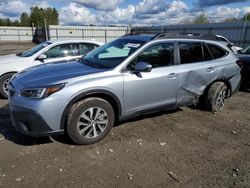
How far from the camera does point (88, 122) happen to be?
4082 mm

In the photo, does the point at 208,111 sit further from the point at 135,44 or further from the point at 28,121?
Result: the point at 28,121

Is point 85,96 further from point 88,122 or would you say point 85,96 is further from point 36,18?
point 36,18

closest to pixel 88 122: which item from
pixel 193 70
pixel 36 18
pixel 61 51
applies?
pixel 193 70

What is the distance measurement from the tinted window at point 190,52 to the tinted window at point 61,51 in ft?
12.0

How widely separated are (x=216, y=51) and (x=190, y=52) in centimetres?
84

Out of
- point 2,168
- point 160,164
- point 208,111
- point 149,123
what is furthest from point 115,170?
point 208,111

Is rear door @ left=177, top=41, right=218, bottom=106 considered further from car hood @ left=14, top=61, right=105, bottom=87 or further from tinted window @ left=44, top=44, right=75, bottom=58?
tinted window @ left=44, top=44, right=75, bottom=58

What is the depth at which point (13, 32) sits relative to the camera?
156 feet

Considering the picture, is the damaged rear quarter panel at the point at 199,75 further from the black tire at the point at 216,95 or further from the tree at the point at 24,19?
the tree at the point at 24,19

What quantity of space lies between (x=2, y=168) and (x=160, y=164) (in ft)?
6.93

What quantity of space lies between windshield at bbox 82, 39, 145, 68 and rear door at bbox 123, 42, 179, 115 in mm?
212

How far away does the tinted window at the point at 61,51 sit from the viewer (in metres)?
7.29

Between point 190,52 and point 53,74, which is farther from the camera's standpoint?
point 190,52

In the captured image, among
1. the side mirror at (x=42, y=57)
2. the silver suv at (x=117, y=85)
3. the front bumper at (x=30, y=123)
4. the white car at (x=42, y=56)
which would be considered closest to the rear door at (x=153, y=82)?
the silver suv at (x=117, y=85)
